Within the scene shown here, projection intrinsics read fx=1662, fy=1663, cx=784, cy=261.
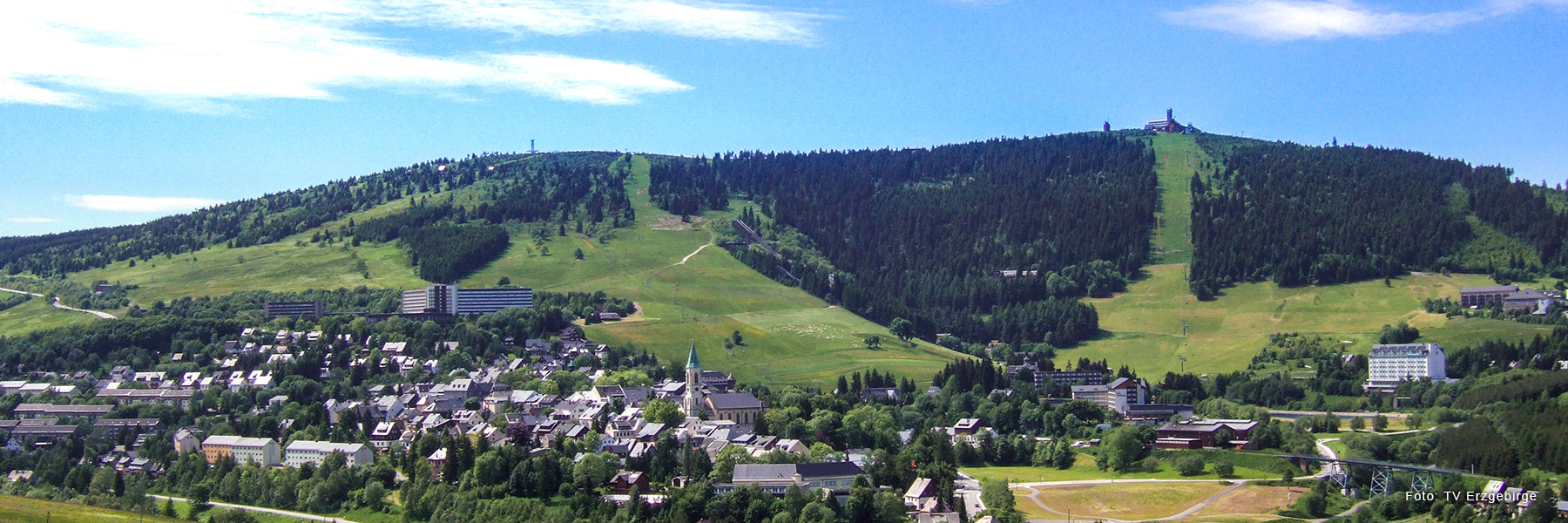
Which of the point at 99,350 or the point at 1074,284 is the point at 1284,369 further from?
the point at 99,350

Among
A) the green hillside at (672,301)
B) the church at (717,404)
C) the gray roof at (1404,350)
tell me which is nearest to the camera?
the church at (717,404)

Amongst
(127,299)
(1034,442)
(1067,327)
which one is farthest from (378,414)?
(1067,327)

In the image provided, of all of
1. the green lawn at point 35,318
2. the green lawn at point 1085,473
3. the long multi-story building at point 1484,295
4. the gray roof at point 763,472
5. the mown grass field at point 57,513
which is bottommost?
the mown grass field at point 57,513

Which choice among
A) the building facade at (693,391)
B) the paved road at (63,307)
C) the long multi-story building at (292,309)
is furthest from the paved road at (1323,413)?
the paved road at (63,307)

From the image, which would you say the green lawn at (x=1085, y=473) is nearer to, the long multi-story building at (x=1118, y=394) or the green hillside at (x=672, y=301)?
the long multi-story building at (x=1118, y=394)

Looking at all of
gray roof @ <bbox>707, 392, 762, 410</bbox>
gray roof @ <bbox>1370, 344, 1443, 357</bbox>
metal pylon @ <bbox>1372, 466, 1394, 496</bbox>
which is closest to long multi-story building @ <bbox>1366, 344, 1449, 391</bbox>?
gray roof @ <bbox>1370, 344, 1443, 357</bbox>

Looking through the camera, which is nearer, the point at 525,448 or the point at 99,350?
the point at 525,448

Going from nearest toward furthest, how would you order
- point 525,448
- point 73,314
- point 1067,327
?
1. point 525,448
2. point 73,314
3. point 1067,327

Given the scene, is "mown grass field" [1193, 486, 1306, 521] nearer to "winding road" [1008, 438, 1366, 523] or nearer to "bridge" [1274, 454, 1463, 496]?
"winding road" [1008, 438, 1366, 523]
